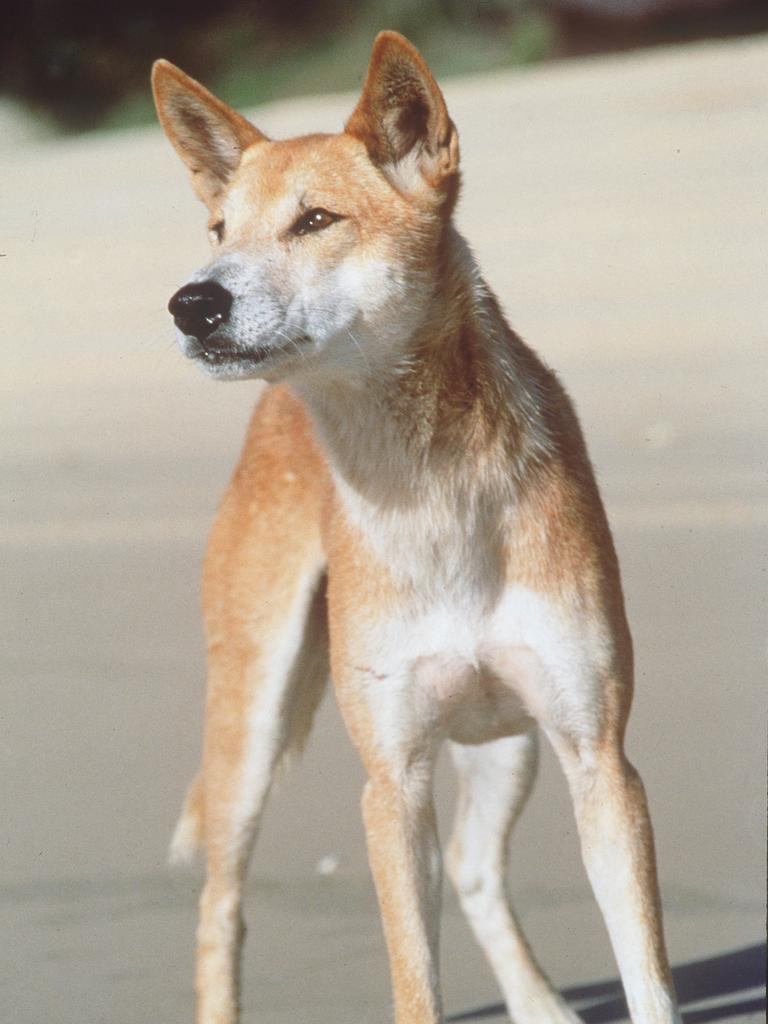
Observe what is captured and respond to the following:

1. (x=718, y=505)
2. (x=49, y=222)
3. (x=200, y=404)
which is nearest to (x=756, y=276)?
(x=718, y=505)

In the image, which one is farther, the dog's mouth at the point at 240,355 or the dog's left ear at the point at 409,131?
the dog's left ear at the point at 409,131

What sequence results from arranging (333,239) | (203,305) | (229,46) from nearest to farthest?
(203,305)
(333,239)
(229,46)

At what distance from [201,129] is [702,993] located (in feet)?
8.12

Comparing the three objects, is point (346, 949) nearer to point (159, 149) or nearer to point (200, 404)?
point (200, 404)

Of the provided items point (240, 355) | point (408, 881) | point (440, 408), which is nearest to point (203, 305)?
point (240, 355)

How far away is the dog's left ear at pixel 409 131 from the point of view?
132 inches

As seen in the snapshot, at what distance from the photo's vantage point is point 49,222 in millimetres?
9312

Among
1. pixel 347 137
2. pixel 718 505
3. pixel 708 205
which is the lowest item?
pixel 718 505

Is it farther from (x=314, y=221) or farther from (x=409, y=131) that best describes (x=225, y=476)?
(x=314, y=221)

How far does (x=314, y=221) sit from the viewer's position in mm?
3338

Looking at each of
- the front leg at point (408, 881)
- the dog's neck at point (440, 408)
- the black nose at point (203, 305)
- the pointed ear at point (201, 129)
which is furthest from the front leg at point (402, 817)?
the pointed ear at point (201, 129)

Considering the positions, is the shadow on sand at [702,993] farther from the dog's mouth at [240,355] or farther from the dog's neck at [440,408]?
the dog's mouth at [240,355]

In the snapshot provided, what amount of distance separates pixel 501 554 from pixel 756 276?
22.6ft

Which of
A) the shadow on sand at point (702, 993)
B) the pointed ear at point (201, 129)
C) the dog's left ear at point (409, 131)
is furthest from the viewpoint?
the shadow on sand at point (702, 993)
